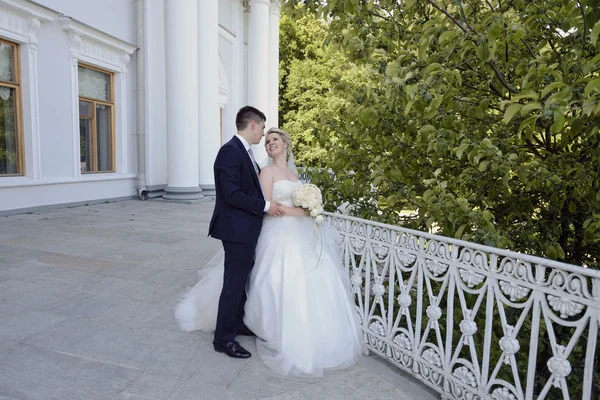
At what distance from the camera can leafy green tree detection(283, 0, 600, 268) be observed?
2793 millimetres

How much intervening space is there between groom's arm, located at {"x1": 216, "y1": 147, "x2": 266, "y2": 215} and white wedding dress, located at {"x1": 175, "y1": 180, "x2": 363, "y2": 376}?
35cm

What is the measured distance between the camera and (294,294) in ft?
10.8

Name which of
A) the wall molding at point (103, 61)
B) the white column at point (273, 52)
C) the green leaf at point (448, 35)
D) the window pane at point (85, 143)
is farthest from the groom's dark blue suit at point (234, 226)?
the white column at point (273, 52)

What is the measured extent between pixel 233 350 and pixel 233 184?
1.30 m

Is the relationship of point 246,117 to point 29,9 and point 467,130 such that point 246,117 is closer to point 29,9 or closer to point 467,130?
point 467,130

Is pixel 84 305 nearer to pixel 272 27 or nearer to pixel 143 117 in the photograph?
pixel 143 117

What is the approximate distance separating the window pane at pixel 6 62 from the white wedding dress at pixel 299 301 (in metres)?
8.40

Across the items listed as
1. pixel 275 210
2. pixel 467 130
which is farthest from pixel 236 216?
pixel 467 130

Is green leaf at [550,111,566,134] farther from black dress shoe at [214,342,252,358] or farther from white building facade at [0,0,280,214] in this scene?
white building facade at [0,0,280,214]

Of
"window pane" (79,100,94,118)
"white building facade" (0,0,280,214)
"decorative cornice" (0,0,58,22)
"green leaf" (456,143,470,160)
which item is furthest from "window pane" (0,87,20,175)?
"green leaf" (456,143,470,160)

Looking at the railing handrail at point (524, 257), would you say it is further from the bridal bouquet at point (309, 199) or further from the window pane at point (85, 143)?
the window pane at point (85, 143)

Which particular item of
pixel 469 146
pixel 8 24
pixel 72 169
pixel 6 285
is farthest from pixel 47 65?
pixel 469 146

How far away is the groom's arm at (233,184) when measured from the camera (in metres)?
3.20

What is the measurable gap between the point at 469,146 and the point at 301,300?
1.69 metres
